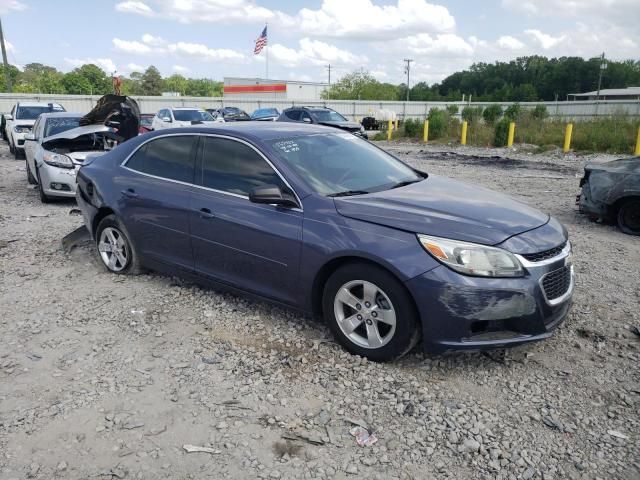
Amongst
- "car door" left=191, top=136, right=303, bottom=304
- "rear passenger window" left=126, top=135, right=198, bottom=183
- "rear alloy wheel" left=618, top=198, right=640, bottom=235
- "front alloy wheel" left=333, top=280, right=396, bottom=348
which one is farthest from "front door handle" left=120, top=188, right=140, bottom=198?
"rear alloy wheel" left=618, top=198, right=640, bottom=235

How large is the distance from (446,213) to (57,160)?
25.2 feet

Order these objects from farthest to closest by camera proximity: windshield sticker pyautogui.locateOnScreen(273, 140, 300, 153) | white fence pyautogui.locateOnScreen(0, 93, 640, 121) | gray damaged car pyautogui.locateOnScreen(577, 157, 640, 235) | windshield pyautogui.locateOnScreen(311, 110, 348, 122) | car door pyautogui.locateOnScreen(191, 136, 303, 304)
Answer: white fence pyautogui.locateOnScreen(0, 93, 640, 121), windshield pyautogui.locateOnScreen(311, 110, 348, 122), gray damaged car pyautogui.locateOnScreen(577, 157, 640, 235), windshield sticker pyautogui.locateOnScreen(273, 140, 300, 153), car door pyautogui.locateOnScreen(191, 136, 303, 304)

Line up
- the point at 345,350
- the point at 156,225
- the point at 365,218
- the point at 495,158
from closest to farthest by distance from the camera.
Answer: the point at 365,218 → the point at 345,350 → the point at 156,225 → the point at 495,158

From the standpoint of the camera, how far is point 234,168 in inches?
169

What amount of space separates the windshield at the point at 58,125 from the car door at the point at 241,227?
7.79 meters

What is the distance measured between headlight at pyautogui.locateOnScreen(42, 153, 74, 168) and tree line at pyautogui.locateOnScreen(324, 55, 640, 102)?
259 ft

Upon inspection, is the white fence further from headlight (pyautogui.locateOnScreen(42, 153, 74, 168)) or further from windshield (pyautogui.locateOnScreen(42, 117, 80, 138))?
headlight (pyautogui.locateOnScreen(42, 153, 74, 168))

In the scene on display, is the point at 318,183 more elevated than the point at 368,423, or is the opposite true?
the point at 318,183

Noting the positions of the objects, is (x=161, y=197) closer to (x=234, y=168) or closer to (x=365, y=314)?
(x=234, y=168)

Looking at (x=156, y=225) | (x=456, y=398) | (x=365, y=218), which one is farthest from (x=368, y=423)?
(x=156, y=225)

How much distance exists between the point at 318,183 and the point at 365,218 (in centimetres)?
59

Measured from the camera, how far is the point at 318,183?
3.96 m

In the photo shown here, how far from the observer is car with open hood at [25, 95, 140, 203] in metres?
8.95

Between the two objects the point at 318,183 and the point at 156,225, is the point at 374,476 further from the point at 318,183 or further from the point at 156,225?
the point at 156,225
